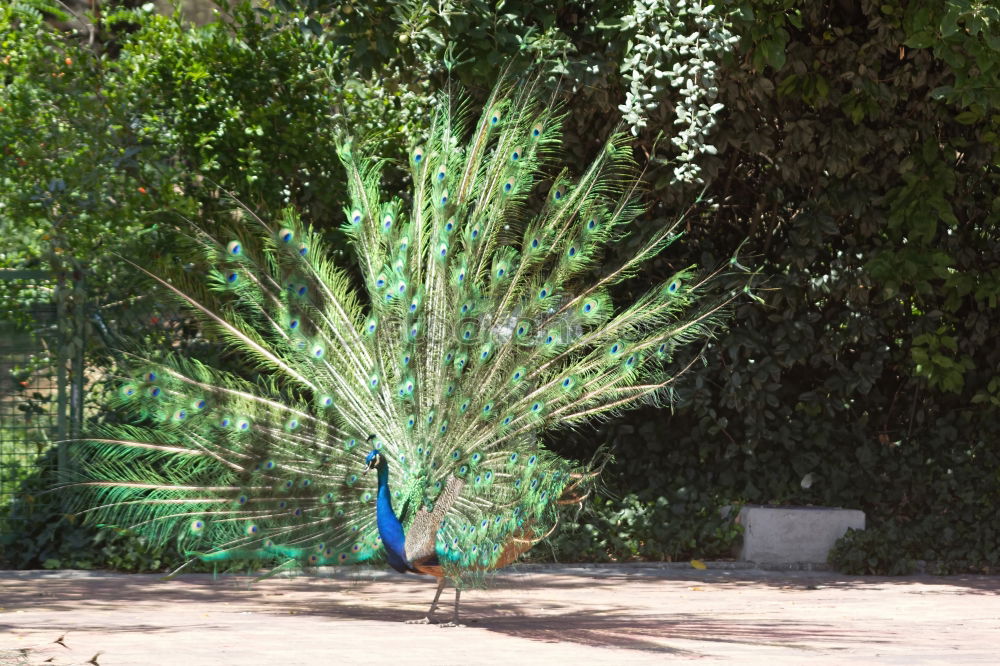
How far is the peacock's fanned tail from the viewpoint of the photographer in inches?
273

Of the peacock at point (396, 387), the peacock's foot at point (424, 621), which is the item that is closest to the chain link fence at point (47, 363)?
the peacock at point (396, 387)

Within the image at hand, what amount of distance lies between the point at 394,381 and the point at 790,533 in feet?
16.4

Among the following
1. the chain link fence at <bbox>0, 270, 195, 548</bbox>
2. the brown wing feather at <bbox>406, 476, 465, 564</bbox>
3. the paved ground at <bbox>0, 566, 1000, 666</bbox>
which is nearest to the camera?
the paved ground at <bbox>0, 566, 1000, 666</bbox>

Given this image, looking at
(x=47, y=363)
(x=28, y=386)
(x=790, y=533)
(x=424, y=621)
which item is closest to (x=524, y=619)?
(x=424, y=621)

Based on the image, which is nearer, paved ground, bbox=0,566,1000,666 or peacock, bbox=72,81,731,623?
paved ground, bbox=0,566,1000,666

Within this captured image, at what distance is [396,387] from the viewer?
704 centimetres

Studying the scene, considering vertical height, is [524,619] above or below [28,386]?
below

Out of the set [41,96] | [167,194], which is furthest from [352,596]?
[41,96]

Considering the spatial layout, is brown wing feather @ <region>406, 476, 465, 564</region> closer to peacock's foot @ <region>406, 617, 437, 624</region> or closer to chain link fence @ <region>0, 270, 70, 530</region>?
peacock's foot @ <region>406, 617, 437, 624</region>

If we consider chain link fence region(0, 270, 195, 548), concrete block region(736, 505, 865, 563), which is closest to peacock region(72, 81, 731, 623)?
chain link fence region(0, 270, 195, 548)

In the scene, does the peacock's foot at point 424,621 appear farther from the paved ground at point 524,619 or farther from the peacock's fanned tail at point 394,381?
the peacock's fanned tail at point 394,381

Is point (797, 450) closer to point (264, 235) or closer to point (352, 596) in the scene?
point (352, 596)

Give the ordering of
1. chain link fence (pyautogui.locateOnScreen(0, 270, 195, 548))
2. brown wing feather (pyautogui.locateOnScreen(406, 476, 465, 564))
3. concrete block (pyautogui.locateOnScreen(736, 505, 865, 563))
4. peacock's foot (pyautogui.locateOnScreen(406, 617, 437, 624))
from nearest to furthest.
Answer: brown wing feather (pyautogui.locateOnScreen(406, 476, 465, 564)) < peacock's foot (pyautogui.locateOnScreen(406, 617, 437, 624)) < chain link fence (pyautogui.locateOnScreen(0, 270, 195, 548)) < concrete block (pyautogui.locateOnScreen(736, 505, 865, 563))

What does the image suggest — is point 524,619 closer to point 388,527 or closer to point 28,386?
point 388,527
